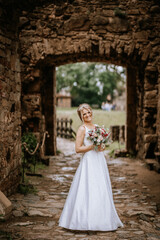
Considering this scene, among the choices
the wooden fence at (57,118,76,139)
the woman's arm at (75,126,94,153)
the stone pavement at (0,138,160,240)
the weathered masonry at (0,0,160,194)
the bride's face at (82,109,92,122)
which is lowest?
the stone pavement at (0,138,160,240)

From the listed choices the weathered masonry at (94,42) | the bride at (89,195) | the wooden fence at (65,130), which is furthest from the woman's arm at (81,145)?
the wooden fence at (65,130)

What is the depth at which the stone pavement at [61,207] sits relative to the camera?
3232mm

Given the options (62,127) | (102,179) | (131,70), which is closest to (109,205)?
(102,179)

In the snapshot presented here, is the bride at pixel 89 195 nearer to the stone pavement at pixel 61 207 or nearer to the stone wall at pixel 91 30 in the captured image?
the stone pavement at pixel 61 207

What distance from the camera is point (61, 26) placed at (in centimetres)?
709

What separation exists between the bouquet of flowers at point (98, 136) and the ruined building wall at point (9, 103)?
1654 mm

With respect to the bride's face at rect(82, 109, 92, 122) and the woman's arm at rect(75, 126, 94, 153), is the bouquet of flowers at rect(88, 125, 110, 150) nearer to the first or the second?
the woman's arm at rect(75, 126, 94, 153)

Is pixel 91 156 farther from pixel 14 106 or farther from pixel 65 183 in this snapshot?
pixel 65 183

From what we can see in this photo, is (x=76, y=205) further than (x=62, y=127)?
No

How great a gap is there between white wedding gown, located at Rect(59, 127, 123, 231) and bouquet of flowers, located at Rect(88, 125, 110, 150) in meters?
0.13

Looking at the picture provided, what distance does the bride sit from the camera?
3252 millimetres

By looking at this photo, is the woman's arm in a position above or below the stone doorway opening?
below

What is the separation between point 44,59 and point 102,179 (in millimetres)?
4723

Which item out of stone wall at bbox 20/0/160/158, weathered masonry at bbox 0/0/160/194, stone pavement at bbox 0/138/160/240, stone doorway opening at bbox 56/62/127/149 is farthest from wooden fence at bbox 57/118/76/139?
stone wall at bbox 20/0/160/158
